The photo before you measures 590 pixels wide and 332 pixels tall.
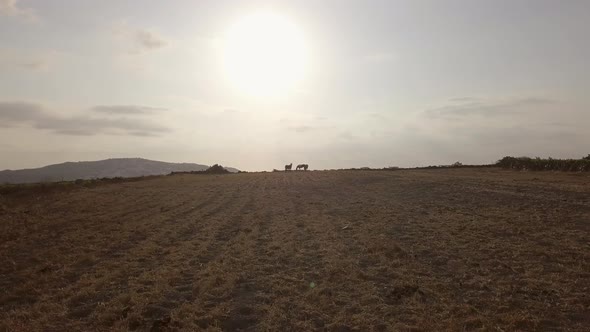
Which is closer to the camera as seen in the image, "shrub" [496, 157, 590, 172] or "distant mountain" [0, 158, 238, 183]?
"shrub" [496, 157, 590, 172]

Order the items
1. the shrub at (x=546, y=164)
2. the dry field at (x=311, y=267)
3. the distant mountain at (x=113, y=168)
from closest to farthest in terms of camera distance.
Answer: the dry field at (x=311, y=267) < the shrub at (x=546, y=164) < the distant mountain at (x=113, y=168)

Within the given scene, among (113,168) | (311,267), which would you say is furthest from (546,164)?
(113,168)

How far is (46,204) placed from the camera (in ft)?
85.9

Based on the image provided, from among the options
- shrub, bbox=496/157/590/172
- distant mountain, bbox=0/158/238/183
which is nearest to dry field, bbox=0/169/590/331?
shrub, bbox=496/157/590/172

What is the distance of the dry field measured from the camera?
317 inches

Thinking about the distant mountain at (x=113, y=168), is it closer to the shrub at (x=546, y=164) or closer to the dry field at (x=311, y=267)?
the shrub at (x=546, y=164)

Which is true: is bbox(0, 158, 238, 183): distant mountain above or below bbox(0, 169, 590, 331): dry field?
above

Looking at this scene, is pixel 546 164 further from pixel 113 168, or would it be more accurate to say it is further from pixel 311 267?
pixel 113 168

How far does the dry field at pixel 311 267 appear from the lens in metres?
8.06

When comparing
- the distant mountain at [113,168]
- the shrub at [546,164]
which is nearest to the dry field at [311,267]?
the shrub at [546,164]

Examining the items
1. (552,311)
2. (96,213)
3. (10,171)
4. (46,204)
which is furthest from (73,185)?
(10,171)

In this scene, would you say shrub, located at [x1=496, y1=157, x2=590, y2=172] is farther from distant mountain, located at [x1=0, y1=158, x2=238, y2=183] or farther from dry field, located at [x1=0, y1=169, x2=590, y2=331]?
distant mountain, located at [x1=0, y1=158, x2=238, y2=183]

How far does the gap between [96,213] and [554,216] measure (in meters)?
20.2

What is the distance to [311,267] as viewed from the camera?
1152 centimetres
